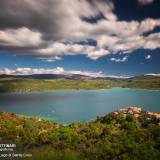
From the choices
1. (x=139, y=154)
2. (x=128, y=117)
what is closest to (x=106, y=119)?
(x=128, y=117)

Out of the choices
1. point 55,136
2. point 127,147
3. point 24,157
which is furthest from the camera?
point 55,136

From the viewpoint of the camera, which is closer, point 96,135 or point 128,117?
point 96,135

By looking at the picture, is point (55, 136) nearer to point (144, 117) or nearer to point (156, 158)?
point (156, 158)

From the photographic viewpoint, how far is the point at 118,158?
19.0 metres

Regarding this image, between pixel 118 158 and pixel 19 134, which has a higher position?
pixel 118 158

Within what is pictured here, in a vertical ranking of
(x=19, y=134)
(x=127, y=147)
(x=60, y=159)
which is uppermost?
(x=60, y=159)

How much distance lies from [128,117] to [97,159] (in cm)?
4188

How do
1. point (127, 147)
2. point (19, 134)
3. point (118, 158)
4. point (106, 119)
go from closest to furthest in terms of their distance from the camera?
point (118, 158)
point (127, 147)
point (19, 134)
point (106, 119)

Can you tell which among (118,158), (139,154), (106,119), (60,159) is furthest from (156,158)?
(106,119)

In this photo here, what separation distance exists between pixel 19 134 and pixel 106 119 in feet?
75.8

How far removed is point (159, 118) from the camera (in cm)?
5597

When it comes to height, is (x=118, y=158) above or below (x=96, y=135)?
above

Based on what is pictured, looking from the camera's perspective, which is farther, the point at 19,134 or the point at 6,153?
the point at 19,134

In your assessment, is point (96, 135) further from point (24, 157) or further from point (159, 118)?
point (24, 157)
